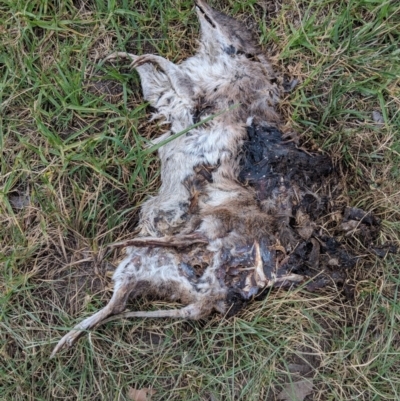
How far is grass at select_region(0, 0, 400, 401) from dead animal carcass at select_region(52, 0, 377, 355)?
0.61 feet

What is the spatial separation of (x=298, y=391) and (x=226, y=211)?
1.11 meters

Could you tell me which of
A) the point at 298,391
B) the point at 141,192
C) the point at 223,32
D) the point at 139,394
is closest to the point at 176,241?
the point at 141,192

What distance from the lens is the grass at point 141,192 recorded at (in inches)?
112

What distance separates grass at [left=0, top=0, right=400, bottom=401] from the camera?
285cm

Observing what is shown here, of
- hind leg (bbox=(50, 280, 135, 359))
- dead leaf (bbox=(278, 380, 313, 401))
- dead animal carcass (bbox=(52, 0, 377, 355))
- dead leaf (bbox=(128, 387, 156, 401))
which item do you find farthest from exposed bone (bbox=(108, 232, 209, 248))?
dead leaf (bbox=(278, 380, 313, 401))

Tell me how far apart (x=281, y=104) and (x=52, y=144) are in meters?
1.39

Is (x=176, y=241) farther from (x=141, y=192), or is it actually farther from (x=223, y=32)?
(x=223, y=32)

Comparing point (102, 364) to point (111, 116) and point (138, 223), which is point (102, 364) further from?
point (111, 116)

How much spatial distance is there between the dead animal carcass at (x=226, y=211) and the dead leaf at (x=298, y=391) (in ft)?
1.87

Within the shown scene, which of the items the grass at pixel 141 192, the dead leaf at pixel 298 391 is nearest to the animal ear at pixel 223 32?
the grass at pixel 141 192

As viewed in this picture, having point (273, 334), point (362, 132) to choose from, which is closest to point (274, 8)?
point (362, 132)

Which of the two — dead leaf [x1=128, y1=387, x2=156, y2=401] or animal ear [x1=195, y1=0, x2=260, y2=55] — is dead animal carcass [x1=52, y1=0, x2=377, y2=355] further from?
dead leaf [x1=128, y1=387, x2=156, y2=401]

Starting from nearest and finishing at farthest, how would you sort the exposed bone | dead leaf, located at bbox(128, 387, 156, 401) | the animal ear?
1. the exposed bone
2. dead leaf, located at bbox(128, 387, 156, 401)
3. the animal ear

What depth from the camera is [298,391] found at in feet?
9.38
